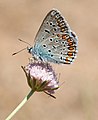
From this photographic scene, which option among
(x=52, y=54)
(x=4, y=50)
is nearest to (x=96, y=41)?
(x=4, y=50)

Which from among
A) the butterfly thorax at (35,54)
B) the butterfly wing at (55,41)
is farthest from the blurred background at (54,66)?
the butterfly thorax at (35,54)

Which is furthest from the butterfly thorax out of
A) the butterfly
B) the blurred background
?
the blurred background

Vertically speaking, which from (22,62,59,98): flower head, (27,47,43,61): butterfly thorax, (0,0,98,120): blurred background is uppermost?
(27,47,43,61): butterfly thorax

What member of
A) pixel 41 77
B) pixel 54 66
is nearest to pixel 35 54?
pixel 41 77

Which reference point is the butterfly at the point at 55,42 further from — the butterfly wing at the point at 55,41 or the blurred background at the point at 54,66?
the blurred background at the point at 54,66

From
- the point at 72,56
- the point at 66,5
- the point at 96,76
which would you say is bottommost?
the point at 96,76

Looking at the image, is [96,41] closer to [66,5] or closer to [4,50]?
[66,5]

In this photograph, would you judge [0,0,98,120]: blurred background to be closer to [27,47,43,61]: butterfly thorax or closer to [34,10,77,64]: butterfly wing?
[34,10,77,64]: butterfly wing
